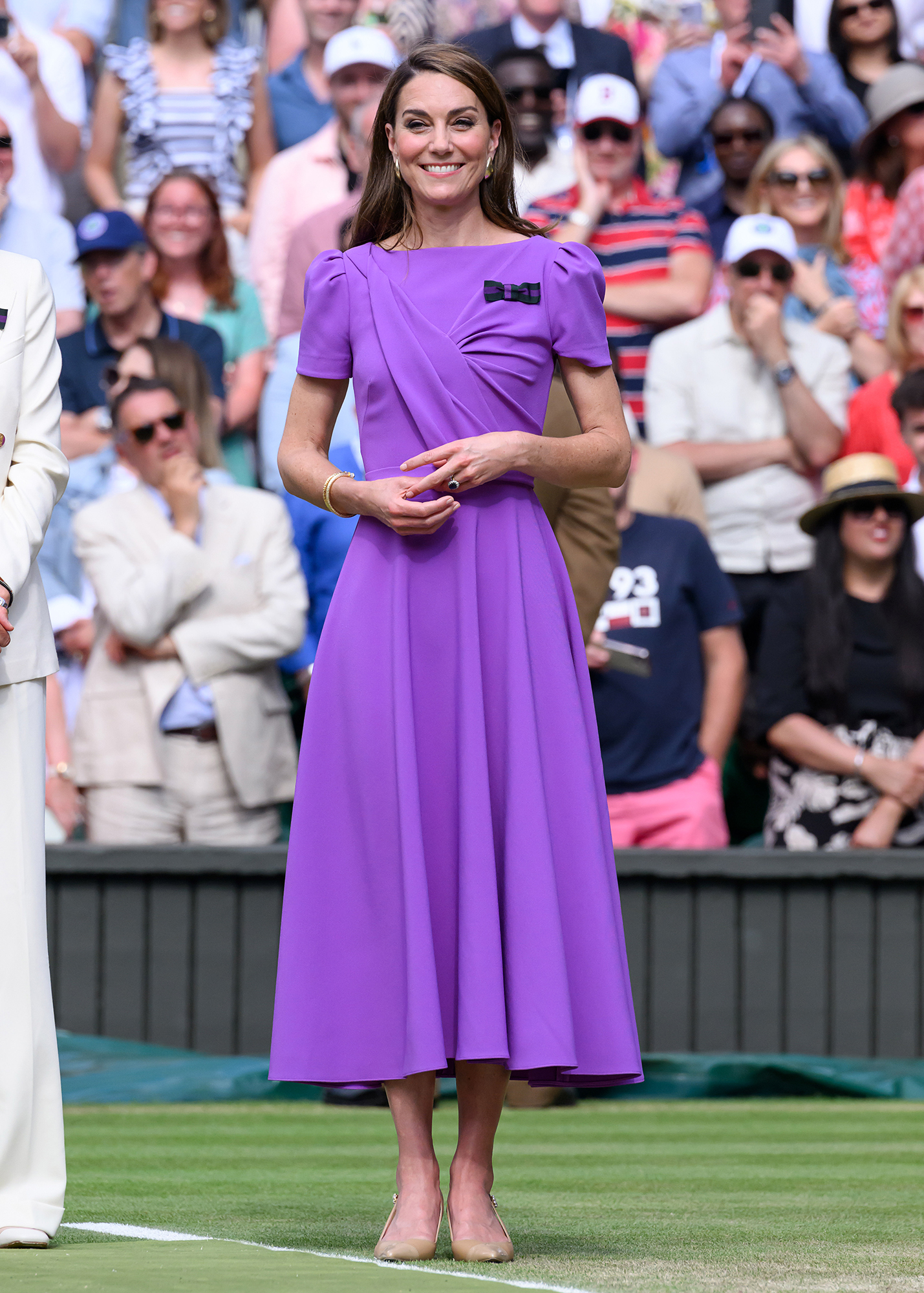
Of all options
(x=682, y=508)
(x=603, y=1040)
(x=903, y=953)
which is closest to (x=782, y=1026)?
(x=903, y=953)

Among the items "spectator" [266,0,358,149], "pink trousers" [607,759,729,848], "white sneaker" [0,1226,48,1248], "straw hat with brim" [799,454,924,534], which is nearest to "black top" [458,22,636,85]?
"spectator" [266,0,358,149]

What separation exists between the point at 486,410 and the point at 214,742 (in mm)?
4401

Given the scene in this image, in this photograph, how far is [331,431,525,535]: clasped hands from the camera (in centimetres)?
368

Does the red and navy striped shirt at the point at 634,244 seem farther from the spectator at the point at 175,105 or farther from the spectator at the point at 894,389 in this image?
the spectator at the point at 175,105

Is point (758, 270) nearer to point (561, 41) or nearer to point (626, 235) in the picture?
point (626, 235)

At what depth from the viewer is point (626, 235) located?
32.4 ft

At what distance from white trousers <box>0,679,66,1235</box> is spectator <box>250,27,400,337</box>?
6437 mm

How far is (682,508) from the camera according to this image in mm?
8781

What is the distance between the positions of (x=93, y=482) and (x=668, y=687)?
9.00ft

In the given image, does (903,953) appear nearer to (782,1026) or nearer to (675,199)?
(782,1026)

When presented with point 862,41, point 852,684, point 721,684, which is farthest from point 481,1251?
point 862,41

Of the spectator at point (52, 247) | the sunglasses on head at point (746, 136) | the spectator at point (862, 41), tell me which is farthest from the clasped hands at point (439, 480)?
the spectator at point (862, 41)

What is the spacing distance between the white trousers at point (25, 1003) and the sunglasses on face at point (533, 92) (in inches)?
269

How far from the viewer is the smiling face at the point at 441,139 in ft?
12.6
